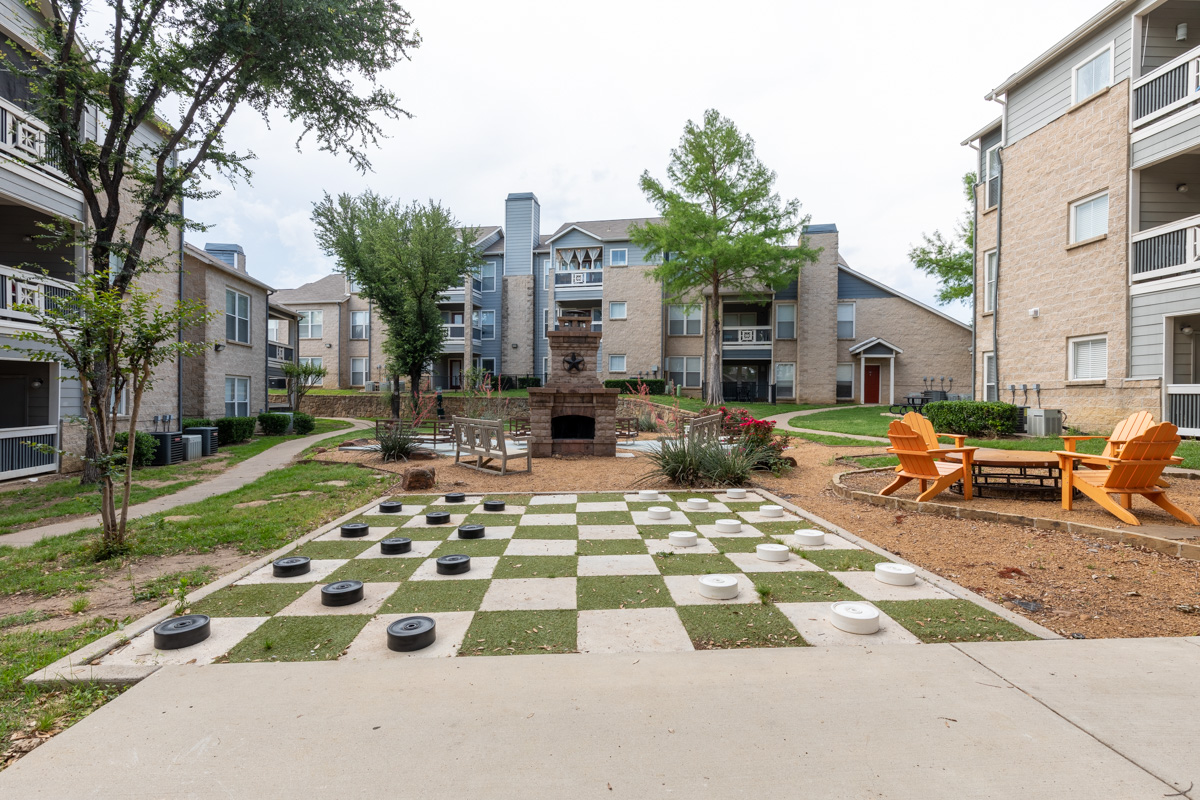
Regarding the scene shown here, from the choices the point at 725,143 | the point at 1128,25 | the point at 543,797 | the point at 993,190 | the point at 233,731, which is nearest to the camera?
the point at 543,797

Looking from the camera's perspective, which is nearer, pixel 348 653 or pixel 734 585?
pixel 348 653

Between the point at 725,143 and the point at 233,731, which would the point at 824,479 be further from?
the point at 725,143

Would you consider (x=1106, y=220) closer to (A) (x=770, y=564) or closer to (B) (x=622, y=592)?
(A) (x=770, y=564)

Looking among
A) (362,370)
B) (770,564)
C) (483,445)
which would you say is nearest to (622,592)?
(770,564)

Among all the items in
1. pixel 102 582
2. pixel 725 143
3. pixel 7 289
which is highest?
pixel 725 143

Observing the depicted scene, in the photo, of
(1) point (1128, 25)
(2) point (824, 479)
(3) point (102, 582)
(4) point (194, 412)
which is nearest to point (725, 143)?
(1) point (1128, 25)

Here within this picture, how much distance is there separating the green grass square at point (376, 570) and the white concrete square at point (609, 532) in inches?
66.0

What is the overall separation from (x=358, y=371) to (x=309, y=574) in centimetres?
3296

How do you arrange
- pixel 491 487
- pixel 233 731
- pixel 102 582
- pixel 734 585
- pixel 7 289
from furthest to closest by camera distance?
1. pixel 7 289
2. pixel 491 487
3. pixel 102 582
4. pixel 734 585
5. pixel 233 731

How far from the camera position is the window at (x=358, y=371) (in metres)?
34.1

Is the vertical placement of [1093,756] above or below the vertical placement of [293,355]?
below

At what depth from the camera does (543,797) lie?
183cm

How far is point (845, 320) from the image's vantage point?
93.2 feet

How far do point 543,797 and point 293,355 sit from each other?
97.5 feet
